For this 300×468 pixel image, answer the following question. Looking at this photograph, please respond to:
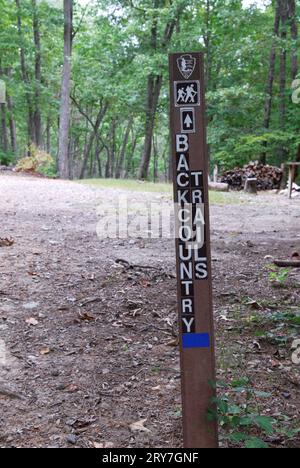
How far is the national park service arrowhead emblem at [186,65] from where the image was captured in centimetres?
201

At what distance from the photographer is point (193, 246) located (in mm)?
2086

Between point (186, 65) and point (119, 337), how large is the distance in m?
2.13

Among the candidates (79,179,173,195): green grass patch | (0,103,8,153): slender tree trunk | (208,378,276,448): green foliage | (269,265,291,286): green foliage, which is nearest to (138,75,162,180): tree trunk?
(79,179,173,195): green grass patch

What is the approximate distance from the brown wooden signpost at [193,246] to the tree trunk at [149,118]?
1883 centimetres

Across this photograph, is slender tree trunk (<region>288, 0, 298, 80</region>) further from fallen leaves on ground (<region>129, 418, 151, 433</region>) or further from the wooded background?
fallen leaves on ground (<region>129, 418, 151, 433</region>)

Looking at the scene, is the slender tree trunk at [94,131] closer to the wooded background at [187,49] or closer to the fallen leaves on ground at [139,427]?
the wooded background at [187,49]

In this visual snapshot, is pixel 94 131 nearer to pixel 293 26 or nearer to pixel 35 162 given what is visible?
pixel 35 162

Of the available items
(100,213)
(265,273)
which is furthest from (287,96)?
(265,273)

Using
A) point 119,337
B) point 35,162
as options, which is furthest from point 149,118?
point 119,337

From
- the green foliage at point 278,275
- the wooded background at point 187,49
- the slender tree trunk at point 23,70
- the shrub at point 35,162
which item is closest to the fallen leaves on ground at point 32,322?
the green foliage at point 278,275

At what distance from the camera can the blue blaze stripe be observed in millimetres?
2088

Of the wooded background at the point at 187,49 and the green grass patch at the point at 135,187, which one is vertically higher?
the wooded background at the point at 187,49
